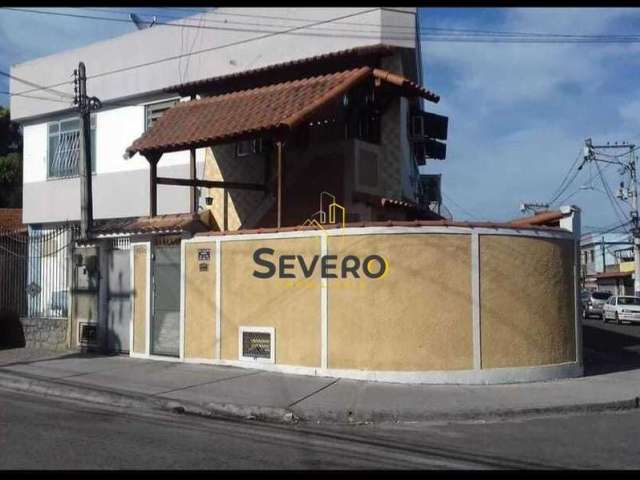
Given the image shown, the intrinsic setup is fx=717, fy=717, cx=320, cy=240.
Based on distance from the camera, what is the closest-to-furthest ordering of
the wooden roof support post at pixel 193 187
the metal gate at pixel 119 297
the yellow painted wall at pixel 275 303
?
1. the yellow painted wall at pixel 275 303
2. the metal gate at pixel 119 297
3. the wooden roof support post at pixel 193 187

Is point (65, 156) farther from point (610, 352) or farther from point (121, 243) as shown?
point (610, 352)

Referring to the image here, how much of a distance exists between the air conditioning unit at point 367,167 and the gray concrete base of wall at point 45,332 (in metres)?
7.35

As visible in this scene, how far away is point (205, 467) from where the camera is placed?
647 centimetres

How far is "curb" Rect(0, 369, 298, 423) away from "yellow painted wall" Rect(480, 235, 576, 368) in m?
4.07

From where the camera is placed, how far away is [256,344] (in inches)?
504

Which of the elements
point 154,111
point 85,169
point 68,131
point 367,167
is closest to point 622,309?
point 367,167

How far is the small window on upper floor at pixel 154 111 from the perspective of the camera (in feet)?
63.7

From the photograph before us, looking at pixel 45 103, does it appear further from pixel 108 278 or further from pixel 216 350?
pixel 216 350

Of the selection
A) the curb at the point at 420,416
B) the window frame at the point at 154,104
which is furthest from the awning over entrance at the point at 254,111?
the curb at the point at 420,416

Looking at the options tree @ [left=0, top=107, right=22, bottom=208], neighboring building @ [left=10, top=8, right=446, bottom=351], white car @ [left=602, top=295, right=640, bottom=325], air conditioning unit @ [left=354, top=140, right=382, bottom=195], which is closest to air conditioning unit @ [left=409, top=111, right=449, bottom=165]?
neighboring building @ [left=10, top=8, right=446, bottom=351]

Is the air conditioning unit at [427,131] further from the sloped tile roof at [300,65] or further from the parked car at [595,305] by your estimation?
the parked car at [595,305]

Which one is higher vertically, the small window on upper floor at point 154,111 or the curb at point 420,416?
the small window on upper floor at point 154,111

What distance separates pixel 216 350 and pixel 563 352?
6.18 metres

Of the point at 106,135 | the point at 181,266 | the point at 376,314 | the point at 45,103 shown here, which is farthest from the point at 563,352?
the point at 45,103
